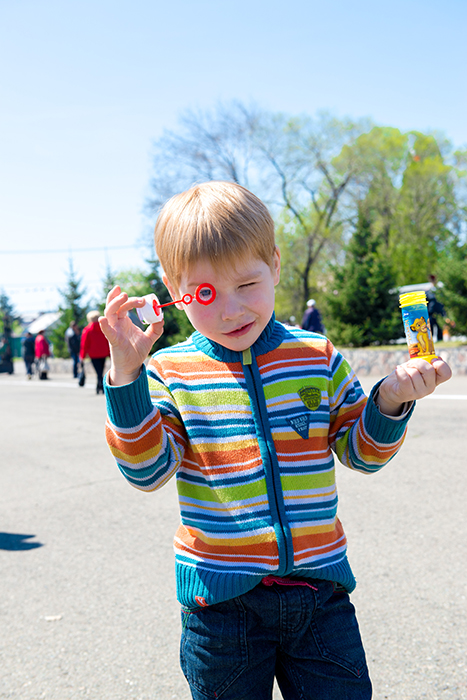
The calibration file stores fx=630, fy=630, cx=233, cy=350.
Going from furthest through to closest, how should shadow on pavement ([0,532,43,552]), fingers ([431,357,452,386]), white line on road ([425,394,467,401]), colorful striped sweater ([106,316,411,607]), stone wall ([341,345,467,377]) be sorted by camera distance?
stone wall ([341,345,467,377]), white line on road ([425,394,467,401]), shadow on pavement ([0,532,43,552]), colorful striped sweater ([106,316,411,607]), fingers ([431,357,452,386])

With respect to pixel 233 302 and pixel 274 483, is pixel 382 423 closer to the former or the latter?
pixel 274 483

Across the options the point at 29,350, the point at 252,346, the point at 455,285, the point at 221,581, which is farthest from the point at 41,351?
the point at 221,581

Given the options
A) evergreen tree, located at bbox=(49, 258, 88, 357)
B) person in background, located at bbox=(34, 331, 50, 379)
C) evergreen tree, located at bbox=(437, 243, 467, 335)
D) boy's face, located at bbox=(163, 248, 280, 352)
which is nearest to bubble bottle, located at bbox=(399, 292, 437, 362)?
boy's face, located at bbox=(163, 248, 280, 352)

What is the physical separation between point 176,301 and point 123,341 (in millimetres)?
156

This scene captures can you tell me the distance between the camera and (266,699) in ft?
4.86

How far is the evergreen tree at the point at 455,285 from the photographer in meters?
14.3

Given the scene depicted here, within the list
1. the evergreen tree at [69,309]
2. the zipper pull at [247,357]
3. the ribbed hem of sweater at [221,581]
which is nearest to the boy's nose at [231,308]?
the zipper pull at [247,357]

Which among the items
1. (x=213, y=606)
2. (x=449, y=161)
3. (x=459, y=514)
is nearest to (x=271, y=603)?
(x=213, y=606)

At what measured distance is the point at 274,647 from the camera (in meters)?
1.45

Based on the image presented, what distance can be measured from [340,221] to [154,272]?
1158 cm

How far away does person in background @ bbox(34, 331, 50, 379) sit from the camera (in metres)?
18.9

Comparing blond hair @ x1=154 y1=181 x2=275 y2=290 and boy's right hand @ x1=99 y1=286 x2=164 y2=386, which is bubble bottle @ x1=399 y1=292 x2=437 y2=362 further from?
boy's right hand @ x1=99 y1=286 x2=164 y2=386

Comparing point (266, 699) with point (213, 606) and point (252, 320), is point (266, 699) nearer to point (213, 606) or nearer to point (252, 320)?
point (213, 606)

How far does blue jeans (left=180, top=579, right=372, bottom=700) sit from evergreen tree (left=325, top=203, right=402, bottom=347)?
16789mm
